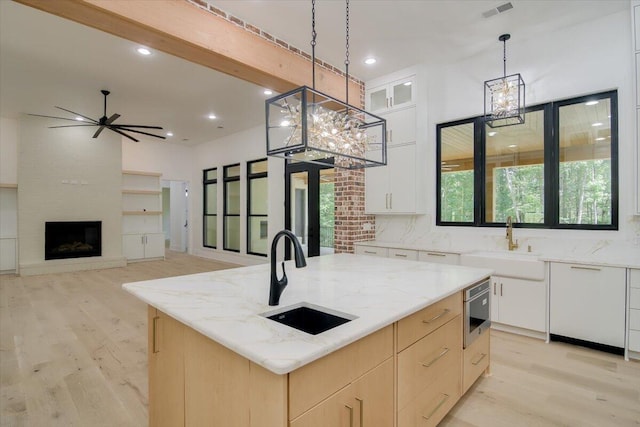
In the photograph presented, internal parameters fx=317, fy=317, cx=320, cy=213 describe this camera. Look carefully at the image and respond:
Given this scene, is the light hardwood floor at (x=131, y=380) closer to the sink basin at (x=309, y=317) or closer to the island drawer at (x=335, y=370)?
the island drawer at (x=335, y=370)

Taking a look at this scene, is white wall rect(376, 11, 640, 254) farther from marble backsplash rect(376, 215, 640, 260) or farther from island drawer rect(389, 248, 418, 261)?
island drawer rect(389, 248, 418, 261)

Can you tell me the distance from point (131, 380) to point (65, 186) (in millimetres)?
6350

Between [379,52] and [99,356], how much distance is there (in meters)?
4.42

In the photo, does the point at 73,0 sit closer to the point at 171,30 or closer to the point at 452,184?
the point at 171,30

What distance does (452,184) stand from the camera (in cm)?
443

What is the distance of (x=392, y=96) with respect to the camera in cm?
463

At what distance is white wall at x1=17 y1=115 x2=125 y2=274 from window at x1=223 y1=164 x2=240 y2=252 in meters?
2.45

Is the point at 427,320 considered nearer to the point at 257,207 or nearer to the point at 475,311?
the point at 475,311

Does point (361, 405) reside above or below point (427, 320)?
below

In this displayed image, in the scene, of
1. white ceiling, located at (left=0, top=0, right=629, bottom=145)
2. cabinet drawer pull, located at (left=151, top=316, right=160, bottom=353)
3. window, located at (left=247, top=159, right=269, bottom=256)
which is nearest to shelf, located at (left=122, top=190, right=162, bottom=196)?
white ceiling, located at (left=0, top=0, right=629, bottom=145)

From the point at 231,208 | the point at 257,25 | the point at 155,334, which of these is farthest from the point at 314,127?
the point at 231,208

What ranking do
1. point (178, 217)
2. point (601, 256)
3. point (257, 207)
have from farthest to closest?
point (178, 217) → point (257, 207) → point (601, 256)

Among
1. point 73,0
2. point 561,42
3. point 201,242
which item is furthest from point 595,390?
point 201,242

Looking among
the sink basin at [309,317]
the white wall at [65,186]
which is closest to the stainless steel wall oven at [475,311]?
the sink basin at [309,317]
